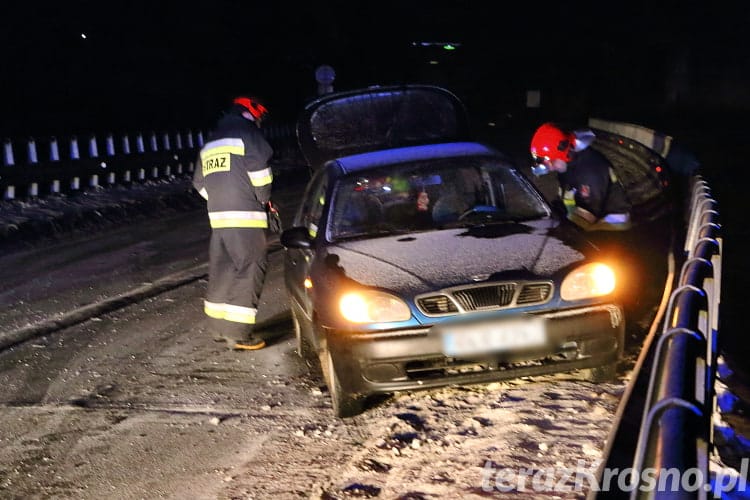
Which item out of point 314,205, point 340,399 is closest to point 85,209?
point 314,205

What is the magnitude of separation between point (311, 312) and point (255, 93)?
88.3 ft

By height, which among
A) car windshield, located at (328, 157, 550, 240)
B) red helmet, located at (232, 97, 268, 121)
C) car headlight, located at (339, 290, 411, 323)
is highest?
red helmet, located at (232, 97, 268, 121)

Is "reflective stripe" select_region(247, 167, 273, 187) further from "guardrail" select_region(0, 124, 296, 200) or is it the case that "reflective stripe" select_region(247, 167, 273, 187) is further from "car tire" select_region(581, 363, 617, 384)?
"guardrail" select_region(0, 124, 296, 200)

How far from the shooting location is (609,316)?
171 inches

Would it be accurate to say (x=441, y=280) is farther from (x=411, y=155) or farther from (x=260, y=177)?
(x=260, y=177)

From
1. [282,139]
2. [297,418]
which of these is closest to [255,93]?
[282,139]

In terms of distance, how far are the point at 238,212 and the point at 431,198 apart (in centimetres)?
146

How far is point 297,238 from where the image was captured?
5230mm

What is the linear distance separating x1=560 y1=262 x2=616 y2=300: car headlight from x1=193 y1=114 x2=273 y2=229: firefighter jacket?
250 cm

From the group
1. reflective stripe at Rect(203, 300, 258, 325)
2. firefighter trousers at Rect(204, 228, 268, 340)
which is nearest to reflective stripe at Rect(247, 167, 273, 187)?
firefighter trousers at Rect(204, 228, 268, 340)

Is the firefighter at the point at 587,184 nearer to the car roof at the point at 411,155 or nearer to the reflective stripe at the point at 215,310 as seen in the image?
the car roof at the point at 411,155

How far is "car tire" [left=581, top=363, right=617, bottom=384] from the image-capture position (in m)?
4.52

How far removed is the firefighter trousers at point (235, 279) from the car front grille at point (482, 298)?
212cm

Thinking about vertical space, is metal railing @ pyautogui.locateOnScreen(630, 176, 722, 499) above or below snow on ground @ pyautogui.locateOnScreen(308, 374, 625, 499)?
above
